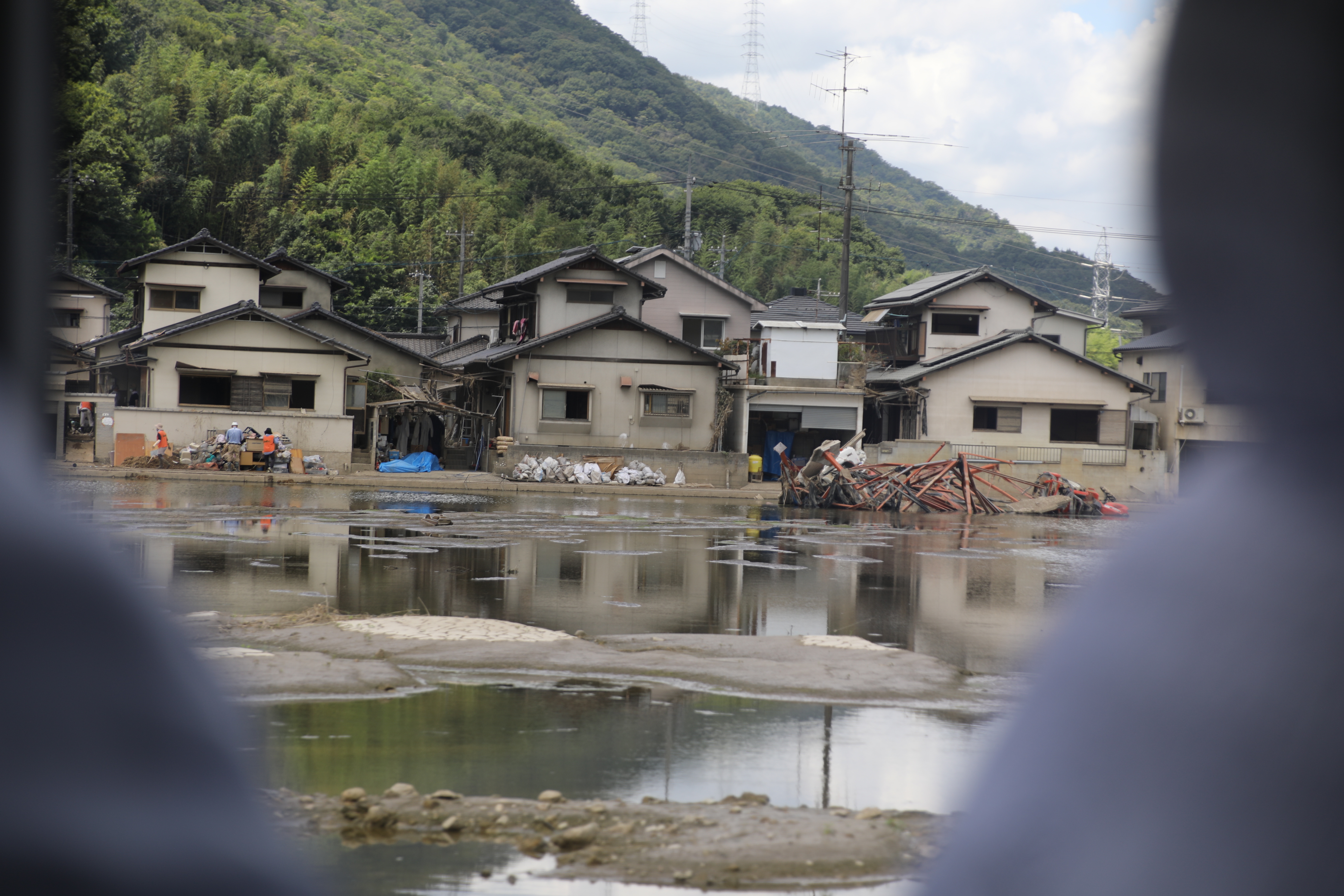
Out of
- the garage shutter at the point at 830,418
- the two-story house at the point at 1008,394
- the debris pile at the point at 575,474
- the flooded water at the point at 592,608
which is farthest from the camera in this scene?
the garage shutter at the point at 830,418

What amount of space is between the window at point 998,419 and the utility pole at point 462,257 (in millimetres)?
25101

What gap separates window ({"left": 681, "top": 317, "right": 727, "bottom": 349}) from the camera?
40438 mm

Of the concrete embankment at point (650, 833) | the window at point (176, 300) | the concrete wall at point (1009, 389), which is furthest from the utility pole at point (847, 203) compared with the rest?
the concrete embankment at point (650, 833)

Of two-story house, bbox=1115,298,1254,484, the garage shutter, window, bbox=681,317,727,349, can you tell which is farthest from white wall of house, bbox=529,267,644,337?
two-story house, bbox=1115,298,1254,484

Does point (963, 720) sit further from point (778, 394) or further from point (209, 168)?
point (209, 168)

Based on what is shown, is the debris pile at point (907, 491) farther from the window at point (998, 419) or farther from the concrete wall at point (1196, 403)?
the concrete wall at point (1196, 403)

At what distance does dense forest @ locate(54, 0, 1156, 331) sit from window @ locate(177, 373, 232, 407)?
4.62 metres

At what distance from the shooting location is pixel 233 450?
98.2ft

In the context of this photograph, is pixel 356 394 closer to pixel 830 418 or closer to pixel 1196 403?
pixel 830 418

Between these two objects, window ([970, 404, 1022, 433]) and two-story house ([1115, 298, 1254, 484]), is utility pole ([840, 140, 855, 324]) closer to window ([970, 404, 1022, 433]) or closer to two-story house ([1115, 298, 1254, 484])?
window ([970, 404, 1022, 433])

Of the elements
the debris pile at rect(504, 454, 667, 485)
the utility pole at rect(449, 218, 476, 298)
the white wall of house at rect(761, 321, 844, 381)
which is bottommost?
the debris pile at rect(504, 454, 667, 485)

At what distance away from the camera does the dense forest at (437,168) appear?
1570 inches

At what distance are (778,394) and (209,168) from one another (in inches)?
811

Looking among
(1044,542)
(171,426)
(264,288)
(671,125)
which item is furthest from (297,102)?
(671,125)
